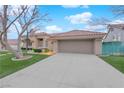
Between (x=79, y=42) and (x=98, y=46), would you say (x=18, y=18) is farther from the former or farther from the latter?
(x=98, y=46)

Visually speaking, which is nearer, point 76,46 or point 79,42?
point 79,42

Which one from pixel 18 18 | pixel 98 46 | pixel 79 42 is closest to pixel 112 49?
pixel 98 46

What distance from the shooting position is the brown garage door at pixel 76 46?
69.8 feet

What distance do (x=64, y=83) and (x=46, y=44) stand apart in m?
22.1

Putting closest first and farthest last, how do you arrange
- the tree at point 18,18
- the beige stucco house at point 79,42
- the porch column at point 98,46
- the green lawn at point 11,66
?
the green lawn at point 11,66
the tree at point 18,18
the porch column at point 98,46
the beige stucco house at point 79,42

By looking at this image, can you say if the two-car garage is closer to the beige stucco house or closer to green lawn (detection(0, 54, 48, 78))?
the beige stucco house

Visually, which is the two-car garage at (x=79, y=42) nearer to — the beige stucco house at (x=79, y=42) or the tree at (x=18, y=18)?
the beige stucco house at (x=79, y=42)

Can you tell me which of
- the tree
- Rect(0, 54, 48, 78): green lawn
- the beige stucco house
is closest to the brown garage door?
the beige stucco house

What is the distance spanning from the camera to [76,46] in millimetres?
21906

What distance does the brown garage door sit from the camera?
69.8 ft

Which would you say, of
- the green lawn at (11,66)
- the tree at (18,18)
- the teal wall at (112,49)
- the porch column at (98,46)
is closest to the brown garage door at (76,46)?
the porch column at (98,46)

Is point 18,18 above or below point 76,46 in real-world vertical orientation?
above
